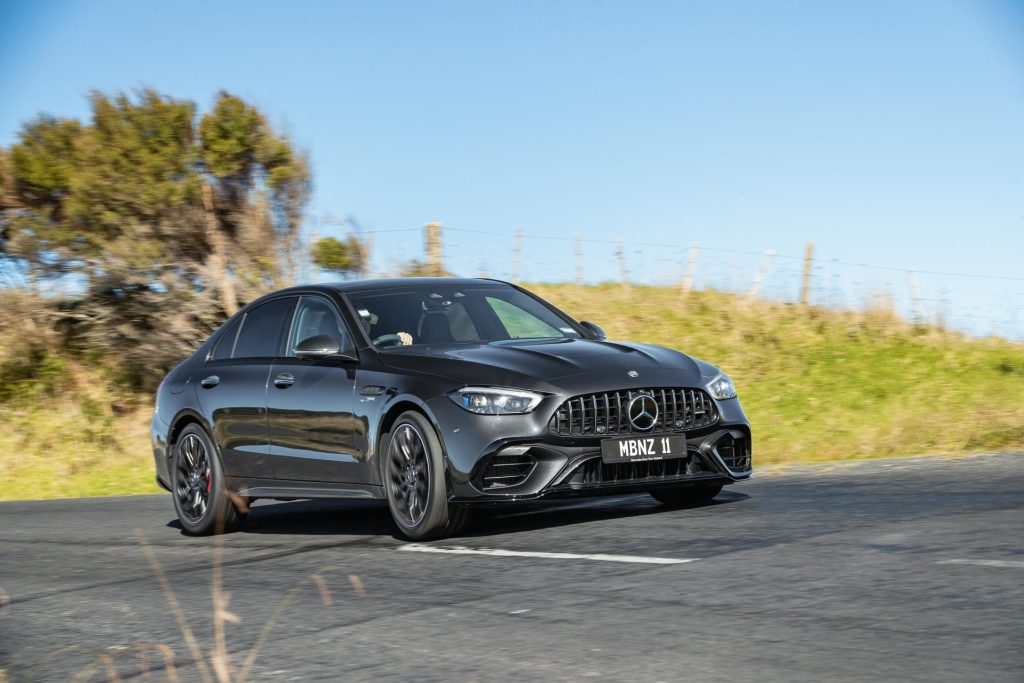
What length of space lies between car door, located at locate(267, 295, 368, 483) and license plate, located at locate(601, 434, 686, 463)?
1600 mm

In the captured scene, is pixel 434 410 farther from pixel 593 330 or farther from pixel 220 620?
pixel 220 620

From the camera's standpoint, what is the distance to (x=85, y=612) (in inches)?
262

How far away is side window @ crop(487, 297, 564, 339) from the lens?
31.5 feet

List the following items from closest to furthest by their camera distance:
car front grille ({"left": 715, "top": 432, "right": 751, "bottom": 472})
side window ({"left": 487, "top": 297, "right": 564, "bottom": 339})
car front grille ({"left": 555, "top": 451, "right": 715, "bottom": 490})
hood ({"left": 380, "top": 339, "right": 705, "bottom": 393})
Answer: car front grille ({"left": 555, "top": 451, "right": 715, "bottom": 490}), hood ({"left": 380, "top": 339, "right": 705, "bottom": 393}), car front grille ({"left": 715, "top": 432, "right": 751, "bottom": 472}), side window ({"left": 487, "top": 297, "right": 564, "bottom": 339})

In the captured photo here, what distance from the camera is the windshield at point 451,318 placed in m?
9.19

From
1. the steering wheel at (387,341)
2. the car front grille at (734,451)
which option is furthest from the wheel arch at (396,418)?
the car front grille at (734,451)

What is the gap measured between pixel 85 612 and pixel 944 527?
430cm

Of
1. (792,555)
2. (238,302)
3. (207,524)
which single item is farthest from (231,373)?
(238,302)

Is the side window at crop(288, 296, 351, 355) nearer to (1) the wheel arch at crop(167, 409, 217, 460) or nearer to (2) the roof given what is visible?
(2) the roof

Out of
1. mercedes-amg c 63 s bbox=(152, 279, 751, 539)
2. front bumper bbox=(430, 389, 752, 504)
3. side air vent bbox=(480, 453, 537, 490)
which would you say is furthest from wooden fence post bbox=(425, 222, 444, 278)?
side air vent bbox=(480, 453, 537, 490)

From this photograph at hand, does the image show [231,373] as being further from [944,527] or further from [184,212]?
[184,212]

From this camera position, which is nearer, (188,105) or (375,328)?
(375,328)

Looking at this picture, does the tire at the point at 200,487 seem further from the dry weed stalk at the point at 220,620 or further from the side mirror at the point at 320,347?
the side mirror at the point at 320,347

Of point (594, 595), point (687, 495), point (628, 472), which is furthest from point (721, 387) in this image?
point (594, 595)
